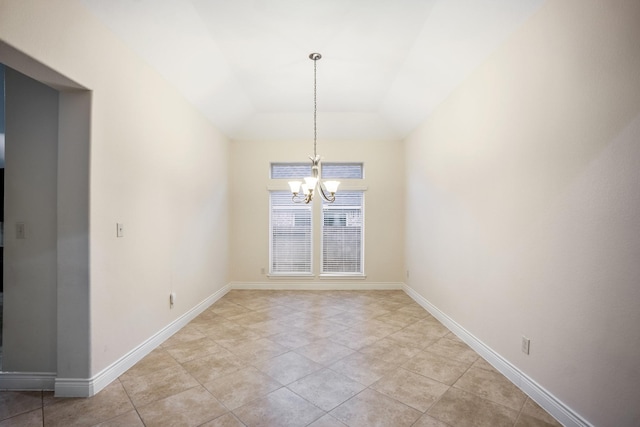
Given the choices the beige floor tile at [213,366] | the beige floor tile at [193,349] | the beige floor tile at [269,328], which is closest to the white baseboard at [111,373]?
the beige floor tile at [193,349]

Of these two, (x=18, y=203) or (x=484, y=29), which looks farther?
(x=484, y=29)

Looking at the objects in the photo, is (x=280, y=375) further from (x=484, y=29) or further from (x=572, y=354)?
(x=484, y=29)

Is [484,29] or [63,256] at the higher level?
[484,29]

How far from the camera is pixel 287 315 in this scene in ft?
13.1

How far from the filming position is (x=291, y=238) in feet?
18.2

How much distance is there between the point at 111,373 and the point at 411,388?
2381 mm

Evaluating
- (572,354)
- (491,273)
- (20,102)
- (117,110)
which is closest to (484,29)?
(491,273)

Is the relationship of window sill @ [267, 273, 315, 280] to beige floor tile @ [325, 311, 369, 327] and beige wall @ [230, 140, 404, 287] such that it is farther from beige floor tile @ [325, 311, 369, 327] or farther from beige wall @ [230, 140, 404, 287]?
beige floor tile @ [325, 311, 369, 327]

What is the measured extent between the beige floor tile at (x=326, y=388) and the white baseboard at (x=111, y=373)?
4.72ft

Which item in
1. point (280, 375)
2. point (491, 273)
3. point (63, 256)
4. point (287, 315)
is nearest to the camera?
point (63, 256)

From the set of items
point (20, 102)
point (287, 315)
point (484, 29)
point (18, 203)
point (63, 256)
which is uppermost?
point (484, 29)

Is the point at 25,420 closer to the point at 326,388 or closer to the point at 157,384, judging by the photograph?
the point at 157,384

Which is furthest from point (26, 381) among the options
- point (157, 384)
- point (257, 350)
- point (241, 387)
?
point (257, 350)

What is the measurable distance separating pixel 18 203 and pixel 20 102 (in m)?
0.79
